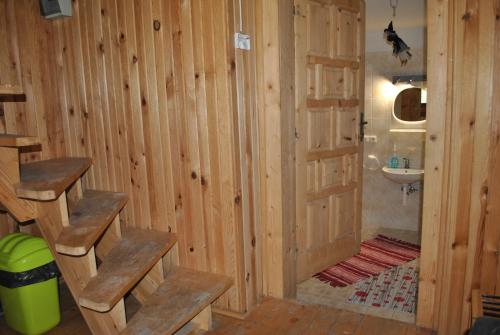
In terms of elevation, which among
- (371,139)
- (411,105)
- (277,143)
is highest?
(411,105)

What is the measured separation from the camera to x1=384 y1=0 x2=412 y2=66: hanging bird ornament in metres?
3.44

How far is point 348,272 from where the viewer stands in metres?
3.12

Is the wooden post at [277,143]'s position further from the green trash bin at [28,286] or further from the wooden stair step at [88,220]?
the green trash bin at [28,286]

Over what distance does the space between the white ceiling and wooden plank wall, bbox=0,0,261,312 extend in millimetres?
1620

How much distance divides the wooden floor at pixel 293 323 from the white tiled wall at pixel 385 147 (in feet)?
7.27

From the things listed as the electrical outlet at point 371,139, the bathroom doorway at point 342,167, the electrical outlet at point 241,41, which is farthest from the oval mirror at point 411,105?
the electrical outlet at point 241,41

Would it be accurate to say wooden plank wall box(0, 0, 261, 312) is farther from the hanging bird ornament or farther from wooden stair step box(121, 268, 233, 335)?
the hanging bird ornament

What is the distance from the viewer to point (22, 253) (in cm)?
231

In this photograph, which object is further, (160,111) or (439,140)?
(160,111)

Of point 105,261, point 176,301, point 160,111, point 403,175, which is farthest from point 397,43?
point 105,261

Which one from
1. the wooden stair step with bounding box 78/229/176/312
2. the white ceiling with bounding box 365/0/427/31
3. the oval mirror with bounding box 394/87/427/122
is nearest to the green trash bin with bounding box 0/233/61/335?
the wooden stair step with bounding box 78/229/176/312

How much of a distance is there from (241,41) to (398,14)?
2.11 metres

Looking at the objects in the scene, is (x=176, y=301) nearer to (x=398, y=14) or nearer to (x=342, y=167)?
(x=342, y=167)

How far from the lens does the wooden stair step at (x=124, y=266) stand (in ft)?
6.15
